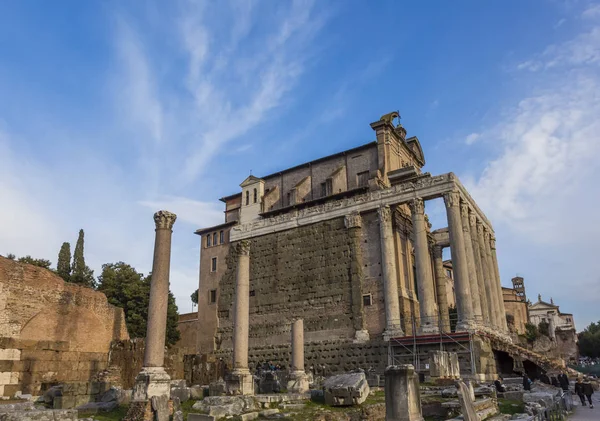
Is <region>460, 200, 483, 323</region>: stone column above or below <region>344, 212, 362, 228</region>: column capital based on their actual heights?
below

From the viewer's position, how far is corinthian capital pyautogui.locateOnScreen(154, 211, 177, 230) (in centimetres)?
1327

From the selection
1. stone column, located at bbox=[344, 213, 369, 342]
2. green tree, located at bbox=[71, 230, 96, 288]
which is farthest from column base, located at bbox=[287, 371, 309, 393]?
green tree, located at bbox=[71, 230, 96, 288]

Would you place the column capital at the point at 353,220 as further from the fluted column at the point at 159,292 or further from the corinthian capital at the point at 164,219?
the corinthian capital at the point at 164,219

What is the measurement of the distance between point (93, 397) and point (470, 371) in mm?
15781

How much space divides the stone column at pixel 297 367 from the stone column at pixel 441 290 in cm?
834

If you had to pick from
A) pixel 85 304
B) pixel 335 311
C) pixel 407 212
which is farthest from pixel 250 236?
pixel 85 304

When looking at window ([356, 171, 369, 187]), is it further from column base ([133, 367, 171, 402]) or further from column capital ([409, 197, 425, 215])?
column base ([133, 367, 171, 402])

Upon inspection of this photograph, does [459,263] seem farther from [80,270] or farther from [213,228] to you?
[80,270]

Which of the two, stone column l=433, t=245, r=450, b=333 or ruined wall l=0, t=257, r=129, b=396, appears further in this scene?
stone column l=433, t=245, r=450, b=333

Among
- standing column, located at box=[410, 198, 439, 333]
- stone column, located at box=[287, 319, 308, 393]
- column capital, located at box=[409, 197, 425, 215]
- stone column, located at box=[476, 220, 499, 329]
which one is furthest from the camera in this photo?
stone column, located at box=[476, 220, 499, 329]

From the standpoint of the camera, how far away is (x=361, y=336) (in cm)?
2623

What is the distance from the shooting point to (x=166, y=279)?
12.8m

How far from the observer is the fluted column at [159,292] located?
12.0 metres

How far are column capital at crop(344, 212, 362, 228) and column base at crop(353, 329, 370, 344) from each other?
Answer: 19.7ft
